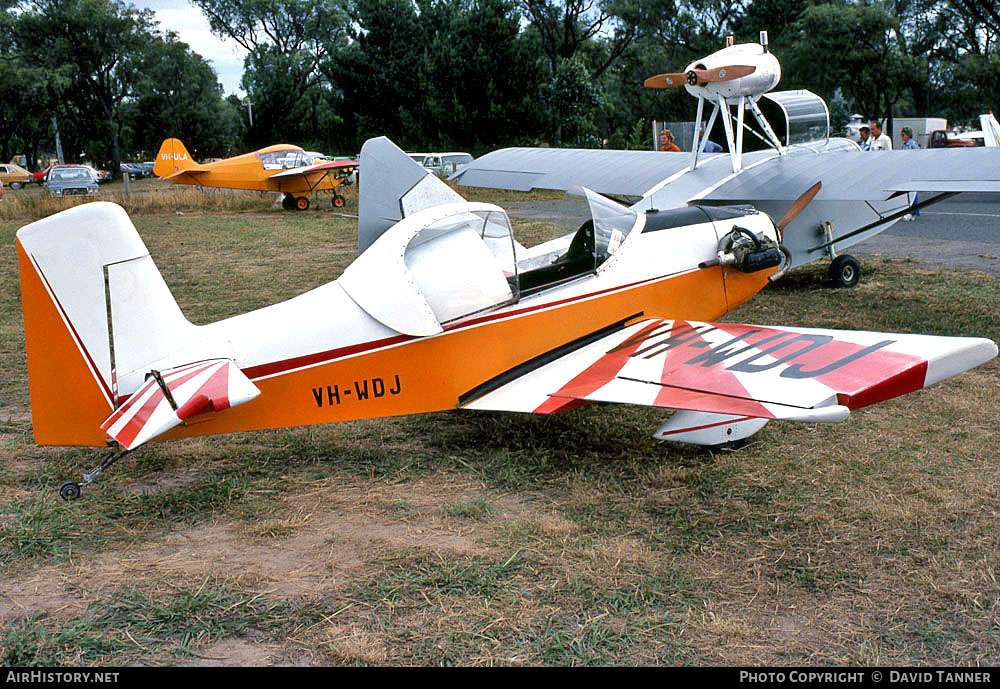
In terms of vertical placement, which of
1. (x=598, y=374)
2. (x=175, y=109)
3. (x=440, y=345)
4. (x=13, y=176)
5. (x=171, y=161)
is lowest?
(x=598, y=374)

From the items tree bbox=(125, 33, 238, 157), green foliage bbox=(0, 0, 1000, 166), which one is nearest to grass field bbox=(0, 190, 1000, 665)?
green foliage bbox=(0, 0, 1000, 166)

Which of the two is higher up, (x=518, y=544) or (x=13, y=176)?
(x=13, y=176)

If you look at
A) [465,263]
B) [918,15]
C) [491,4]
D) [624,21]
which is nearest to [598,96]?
[491,4]

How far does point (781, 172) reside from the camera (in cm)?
904

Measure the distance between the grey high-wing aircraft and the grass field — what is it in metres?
2.81

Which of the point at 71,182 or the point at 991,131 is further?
the point at 71,182

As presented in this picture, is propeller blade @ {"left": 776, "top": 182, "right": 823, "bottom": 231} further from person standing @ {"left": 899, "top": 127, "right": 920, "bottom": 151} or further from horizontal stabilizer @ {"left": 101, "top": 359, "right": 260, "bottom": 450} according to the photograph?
person standing @ {"left": 899, "top": 127, "right": 920, "bottom": 151}

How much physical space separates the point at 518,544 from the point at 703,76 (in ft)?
21.6

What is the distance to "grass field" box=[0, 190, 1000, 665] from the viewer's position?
3031 millimetres

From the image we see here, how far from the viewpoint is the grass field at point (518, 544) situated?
3031mm

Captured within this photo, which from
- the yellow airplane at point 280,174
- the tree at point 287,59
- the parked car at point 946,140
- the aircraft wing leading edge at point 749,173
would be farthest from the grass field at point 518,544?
the tree at point 287,59

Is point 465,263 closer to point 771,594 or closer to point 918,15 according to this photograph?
point 771,594

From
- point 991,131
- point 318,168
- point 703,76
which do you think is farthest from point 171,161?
point 991,131

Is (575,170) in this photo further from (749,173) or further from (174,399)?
(174,399)
